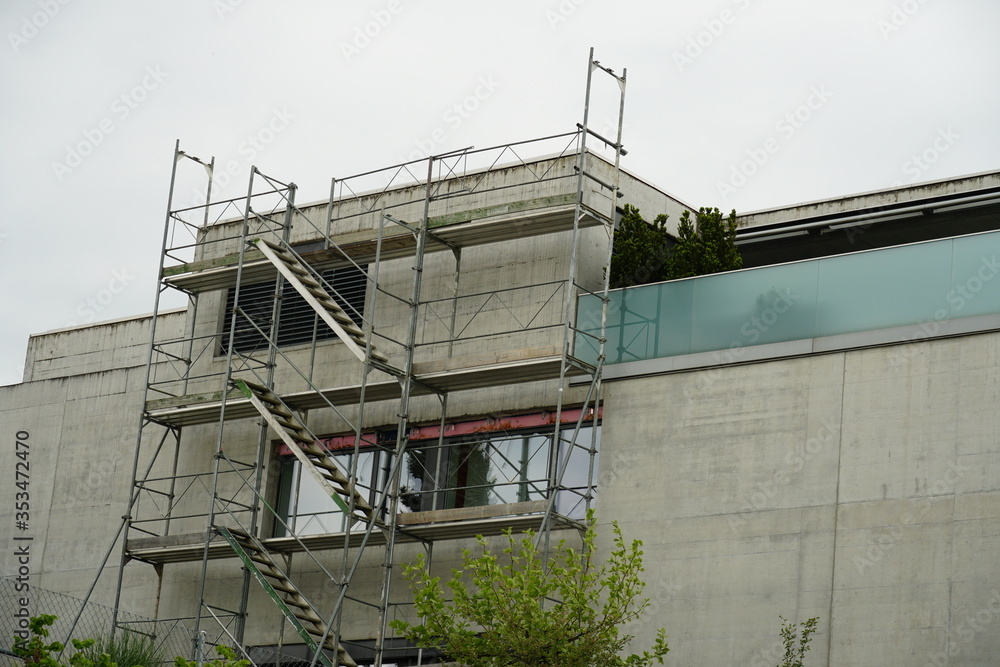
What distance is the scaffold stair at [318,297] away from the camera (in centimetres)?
2380

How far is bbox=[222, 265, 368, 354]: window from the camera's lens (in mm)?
26609

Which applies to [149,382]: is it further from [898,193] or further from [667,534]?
[898,193]

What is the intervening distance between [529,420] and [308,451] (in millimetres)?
3712

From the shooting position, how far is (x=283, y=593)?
24453 mm

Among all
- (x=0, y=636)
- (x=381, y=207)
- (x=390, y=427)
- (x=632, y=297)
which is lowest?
(x=0, y=636)

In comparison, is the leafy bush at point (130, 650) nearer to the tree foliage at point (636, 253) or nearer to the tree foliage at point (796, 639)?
the tree foliage at point (636, 253)

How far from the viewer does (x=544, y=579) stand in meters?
18.5

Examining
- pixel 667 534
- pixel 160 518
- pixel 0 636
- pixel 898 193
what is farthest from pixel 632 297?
pixel 0 636

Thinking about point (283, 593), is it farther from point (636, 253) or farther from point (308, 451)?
point (636, 253)

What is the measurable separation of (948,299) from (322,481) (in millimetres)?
9724

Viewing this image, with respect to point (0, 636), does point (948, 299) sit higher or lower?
higher

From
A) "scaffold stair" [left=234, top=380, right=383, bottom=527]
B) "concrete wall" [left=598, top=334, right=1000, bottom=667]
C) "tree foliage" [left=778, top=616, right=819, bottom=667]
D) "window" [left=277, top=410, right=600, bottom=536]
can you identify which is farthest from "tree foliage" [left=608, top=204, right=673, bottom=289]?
"tree foliage" [left=778, top=616, right=819, bottom=667]

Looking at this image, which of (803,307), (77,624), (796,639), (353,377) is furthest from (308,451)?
(796,639)

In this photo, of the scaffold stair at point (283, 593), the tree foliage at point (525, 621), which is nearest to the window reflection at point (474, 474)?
the scaffold stair at point (283, 593)
